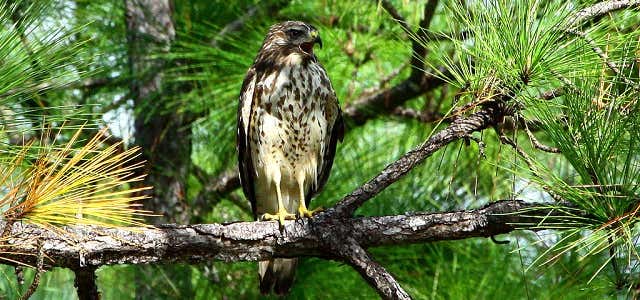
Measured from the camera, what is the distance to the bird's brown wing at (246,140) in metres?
3.57

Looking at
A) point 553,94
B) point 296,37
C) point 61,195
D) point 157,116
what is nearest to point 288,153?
point 296,37

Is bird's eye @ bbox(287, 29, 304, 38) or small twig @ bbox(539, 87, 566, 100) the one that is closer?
small twig @ bbox(539, 87, 566, 100)

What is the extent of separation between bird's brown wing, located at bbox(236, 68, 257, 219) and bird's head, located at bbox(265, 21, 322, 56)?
8.3 inches

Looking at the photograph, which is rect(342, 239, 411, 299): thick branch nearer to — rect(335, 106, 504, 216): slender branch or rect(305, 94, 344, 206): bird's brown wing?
rect(335, 106, 504, 216): slender branch

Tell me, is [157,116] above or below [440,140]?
above

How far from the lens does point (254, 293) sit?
3.74 m

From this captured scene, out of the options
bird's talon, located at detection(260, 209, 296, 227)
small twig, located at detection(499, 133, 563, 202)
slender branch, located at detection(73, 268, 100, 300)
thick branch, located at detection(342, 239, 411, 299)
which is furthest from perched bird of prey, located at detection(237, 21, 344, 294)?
small twig, located at detection(499, 133, 563, 202)

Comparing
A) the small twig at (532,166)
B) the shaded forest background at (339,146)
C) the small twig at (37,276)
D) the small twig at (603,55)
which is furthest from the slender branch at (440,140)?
the small twig at (37,276)

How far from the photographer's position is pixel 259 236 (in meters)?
2.53

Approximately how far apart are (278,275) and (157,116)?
4.90 ft

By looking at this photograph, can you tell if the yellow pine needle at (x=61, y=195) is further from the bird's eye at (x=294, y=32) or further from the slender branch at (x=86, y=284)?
the bird's eye at (x=294, y=32)

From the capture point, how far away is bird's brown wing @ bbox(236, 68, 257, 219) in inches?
141

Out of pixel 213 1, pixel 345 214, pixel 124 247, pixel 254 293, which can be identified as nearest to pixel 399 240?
pixel 345 214

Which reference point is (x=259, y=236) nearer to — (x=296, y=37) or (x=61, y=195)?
(x=61, y=195)
